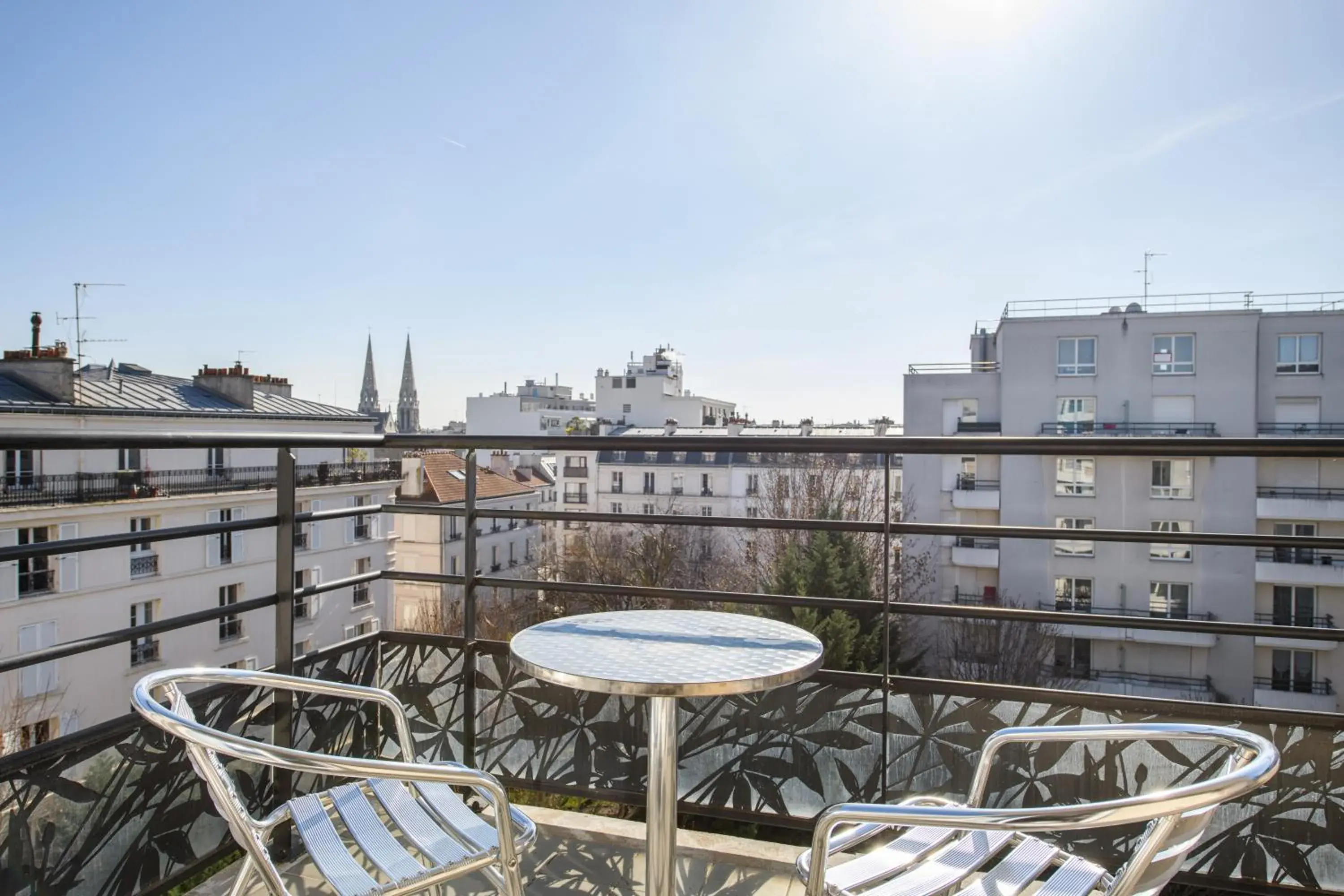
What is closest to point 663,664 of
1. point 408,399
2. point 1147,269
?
point 1147,269

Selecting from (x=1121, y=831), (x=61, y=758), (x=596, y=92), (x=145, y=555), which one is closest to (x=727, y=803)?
(x=1121, y=831)

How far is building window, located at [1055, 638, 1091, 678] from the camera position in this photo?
23094 mm

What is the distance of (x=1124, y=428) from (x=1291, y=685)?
7945 millimetres

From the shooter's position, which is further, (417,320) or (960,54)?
(417,320)

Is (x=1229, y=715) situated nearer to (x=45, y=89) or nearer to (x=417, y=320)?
(x=45, y=89)

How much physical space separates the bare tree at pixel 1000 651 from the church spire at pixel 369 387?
58.8 m

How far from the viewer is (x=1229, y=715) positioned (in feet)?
6.24

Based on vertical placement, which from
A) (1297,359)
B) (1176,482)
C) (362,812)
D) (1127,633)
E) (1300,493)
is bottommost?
(1127,633)

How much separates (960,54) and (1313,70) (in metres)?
18.7

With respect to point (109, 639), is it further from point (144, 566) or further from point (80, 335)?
point (80, 335)

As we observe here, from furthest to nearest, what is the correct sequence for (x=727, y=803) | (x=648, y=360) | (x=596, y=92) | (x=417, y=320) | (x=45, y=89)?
1. (x=648, y=360)
2. (x=417, y=320)
3. (x=45, y=89)
4. (x=596, y=92)
5. (x=727, y=803)

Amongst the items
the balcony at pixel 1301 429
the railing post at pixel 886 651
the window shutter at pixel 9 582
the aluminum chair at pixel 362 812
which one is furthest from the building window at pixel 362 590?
the balcony at pixel 1301 429

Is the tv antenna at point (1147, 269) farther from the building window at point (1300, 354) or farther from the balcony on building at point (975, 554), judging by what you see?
the balcony on building at point (975, 554)

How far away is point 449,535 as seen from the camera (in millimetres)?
28719
